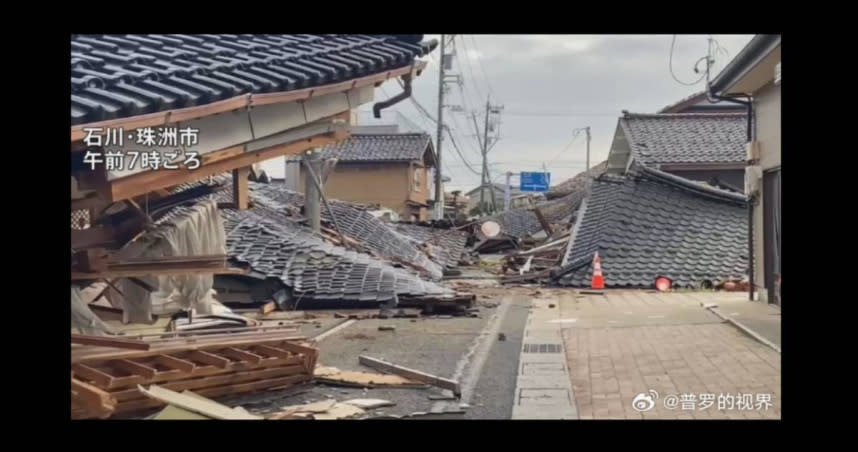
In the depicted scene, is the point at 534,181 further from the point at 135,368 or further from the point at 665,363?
the point at 135,368

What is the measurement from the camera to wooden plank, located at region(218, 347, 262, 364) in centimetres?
538

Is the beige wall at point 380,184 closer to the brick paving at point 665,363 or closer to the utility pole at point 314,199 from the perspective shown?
the utility pole at point 314,199

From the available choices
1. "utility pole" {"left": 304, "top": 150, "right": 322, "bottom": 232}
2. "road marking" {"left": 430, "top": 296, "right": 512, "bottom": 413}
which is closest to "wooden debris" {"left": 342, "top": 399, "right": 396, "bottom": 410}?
"road marking" {"left": 430, "top": 296, "right": 512, "bottom": 413}

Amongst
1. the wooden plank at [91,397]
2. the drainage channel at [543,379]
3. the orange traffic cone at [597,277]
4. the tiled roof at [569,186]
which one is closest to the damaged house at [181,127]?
the wooden plank at [91,397]

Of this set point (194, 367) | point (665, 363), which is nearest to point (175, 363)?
point (194, 367)

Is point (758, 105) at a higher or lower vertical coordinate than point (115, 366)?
higher

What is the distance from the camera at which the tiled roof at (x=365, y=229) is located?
51.0ft

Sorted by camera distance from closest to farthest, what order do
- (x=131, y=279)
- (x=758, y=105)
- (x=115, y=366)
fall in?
(x=115, y=366) → (x=131, y=279) → (x=758, y=105)

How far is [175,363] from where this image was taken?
5.00 m

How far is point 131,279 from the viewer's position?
6902mm

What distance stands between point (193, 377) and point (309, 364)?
3.08 feet

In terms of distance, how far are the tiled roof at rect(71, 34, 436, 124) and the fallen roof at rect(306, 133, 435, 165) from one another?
19341 millimetres
